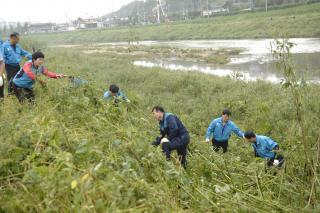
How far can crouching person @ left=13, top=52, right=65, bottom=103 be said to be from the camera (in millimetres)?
6029

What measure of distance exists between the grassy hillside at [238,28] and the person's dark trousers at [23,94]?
2293 centimetres

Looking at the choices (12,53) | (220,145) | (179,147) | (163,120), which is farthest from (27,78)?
(220,145)

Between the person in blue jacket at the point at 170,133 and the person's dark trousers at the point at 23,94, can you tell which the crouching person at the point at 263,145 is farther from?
the person's dark trousers at the point at 23,94

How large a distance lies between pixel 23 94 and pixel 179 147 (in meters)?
2.70

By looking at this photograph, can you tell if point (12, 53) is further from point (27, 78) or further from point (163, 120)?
point (163, 120)

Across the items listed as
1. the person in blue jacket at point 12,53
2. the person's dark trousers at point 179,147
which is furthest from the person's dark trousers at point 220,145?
the person in blue jacket at point 12,53

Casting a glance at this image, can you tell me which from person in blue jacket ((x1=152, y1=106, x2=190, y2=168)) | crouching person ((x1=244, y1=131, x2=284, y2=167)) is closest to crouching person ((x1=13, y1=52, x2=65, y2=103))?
person in blue jacket ((x1=152, y1=106, x2=190, y2=168))

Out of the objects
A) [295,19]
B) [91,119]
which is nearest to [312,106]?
[91,119]

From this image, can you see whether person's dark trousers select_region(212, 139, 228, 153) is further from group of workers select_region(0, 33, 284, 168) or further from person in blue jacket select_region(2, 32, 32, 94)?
person in blue jacket select_region(2, 32, 32, 94)

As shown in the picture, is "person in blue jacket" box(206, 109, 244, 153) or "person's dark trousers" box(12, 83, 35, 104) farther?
"person in blue jacket" box(206, 109, 244, 153)

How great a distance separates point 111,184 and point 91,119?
2.62 meters

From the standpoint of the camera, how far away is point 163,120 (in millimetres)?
5609

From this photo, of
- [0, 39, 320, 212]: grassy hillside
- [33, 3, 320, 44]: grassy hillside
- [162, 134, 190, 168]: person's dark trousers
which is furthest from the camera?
[33, 3, 320, 44]: grassy hillside

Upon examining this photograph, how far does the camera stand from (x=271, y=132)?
9.20 meters
